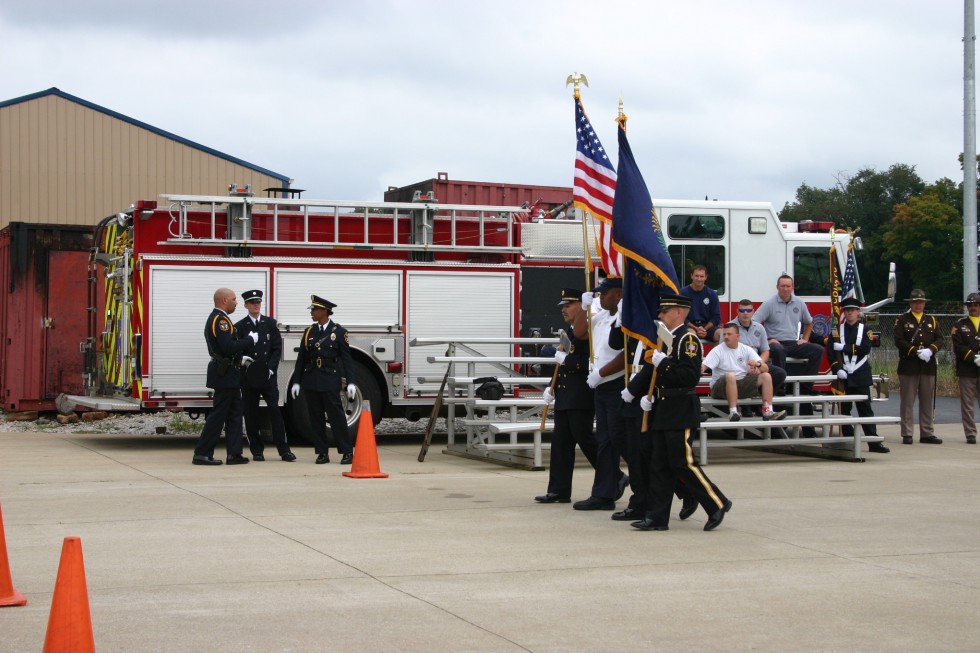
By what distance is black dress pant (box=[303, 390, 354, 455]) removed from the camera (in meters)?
13.2

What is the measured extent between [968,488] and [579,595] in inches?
245

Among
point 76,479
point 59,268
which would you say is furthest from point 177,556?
point 59,268

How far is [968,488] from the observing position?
37.9ft

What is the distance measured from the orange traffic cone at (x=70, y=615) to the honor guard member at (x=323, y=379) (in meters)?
8.07

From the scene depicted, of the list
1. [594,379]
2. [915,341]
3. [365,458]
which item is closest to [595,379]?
[594,379]

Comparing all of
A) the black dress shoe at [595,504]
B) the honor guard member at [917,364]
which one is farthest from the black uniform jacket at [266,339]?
the honor guard member at [917,364]

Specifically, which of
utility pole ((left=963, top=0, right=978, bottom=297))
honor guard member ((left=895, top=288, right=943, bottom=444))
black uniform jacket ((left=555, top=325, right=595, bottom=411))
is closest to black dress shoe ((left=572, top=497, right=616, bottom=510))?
black uniform jacket ((left=555, top=325, right=595, bottom=411))

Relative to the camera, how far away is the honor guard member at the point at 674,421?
874cm

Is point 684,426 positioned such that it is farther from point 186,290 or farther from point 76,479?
point 186,290

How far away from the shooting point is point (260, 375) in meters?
13.6

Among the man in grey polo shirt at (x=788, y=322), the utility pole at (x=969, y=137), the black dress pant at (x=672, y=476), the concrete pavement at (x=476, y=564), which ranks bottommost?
the concrete pavement at (x=476, y=564)

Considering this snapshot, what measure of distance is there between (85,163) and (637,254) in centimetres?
2155

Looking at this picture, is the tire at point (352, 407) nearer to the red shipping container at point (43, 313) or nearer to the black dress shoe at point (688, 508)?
the red shipping container at point (43, 313)

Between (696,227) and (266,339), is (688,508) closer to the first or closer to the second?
(266,339)
